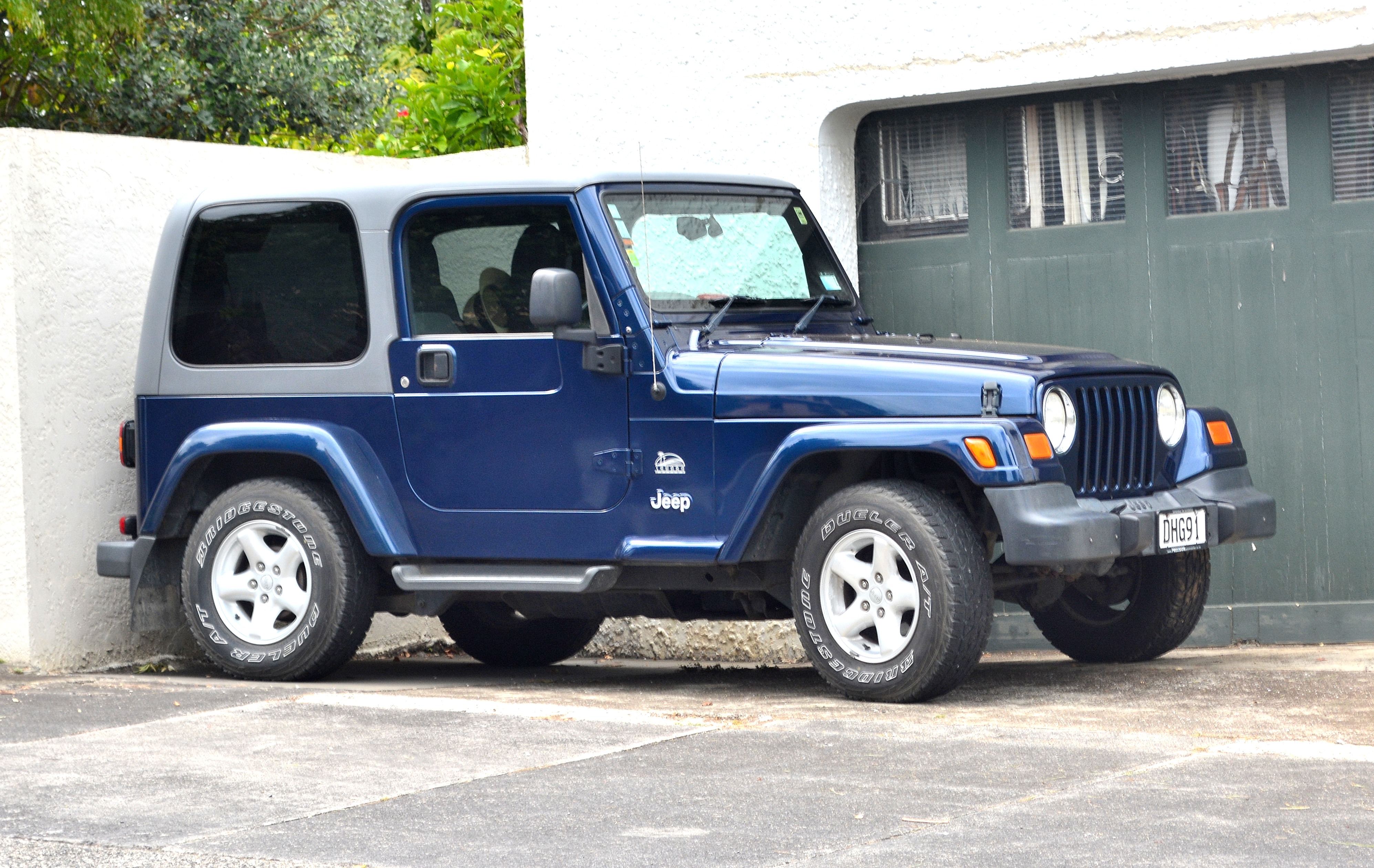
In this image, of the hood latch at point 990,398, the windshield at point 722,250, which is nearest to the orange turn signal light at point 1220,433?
the hood latch at point 990,398

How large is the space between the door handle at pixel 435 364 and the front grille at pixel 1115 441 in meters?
2.37

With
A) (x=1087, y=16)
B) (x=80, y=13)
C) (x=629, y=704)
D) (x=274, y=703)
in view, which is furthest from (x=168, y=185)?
(x=1087, y=16)

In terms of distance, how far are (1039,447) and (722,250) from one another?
1758 millimetres

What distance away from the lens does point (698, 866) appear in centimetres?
432

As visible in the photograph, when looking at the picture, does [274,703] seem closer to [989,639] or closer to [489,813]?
[489,813]

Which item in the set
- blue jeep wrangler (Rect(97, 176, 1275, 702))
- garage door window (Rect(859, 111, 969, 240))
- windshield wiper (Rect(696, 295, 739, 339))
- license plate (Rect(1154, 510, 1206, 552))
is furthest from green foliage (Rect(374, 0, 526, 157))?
license plate (Rect(1154, 510, 1206, 552))

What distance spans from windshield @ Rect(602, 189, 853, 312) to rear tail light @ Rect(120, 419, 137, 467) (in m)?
A: 2.35

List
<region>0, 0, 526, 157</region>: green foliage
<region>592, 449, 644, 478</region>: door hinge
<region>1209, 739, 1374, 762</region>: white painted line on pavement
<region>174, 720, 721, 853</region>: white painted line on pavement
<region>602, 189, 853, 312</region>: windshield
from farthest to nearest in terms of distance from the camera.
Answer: <region>0, 0, 526, 157</region>: green foliage
<region>602, 189, 853, 312</region>: windshield
<region>592, 449, 644, 478</region>: door hinge
<region>1209, 739, 1374, 762</region>: white painted line on pavement
<region>174, 720, 721, 853</region>: white painted line on pavement

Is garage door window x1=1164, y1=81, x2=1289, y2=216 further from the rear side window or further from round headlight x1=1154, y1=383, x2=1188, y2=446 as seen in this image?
the rear side window

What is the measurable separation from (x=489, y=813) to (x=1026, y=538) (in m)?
2.20

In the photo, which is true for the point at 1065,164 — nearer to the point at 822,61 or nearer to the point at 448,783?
the point at 822,61

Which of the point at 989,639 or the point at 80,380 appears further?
the point at 989,639

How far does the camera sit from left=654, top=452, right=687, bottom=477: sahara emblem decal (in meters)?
Result: 6.97

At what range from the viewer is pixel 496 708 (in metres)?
6.77
